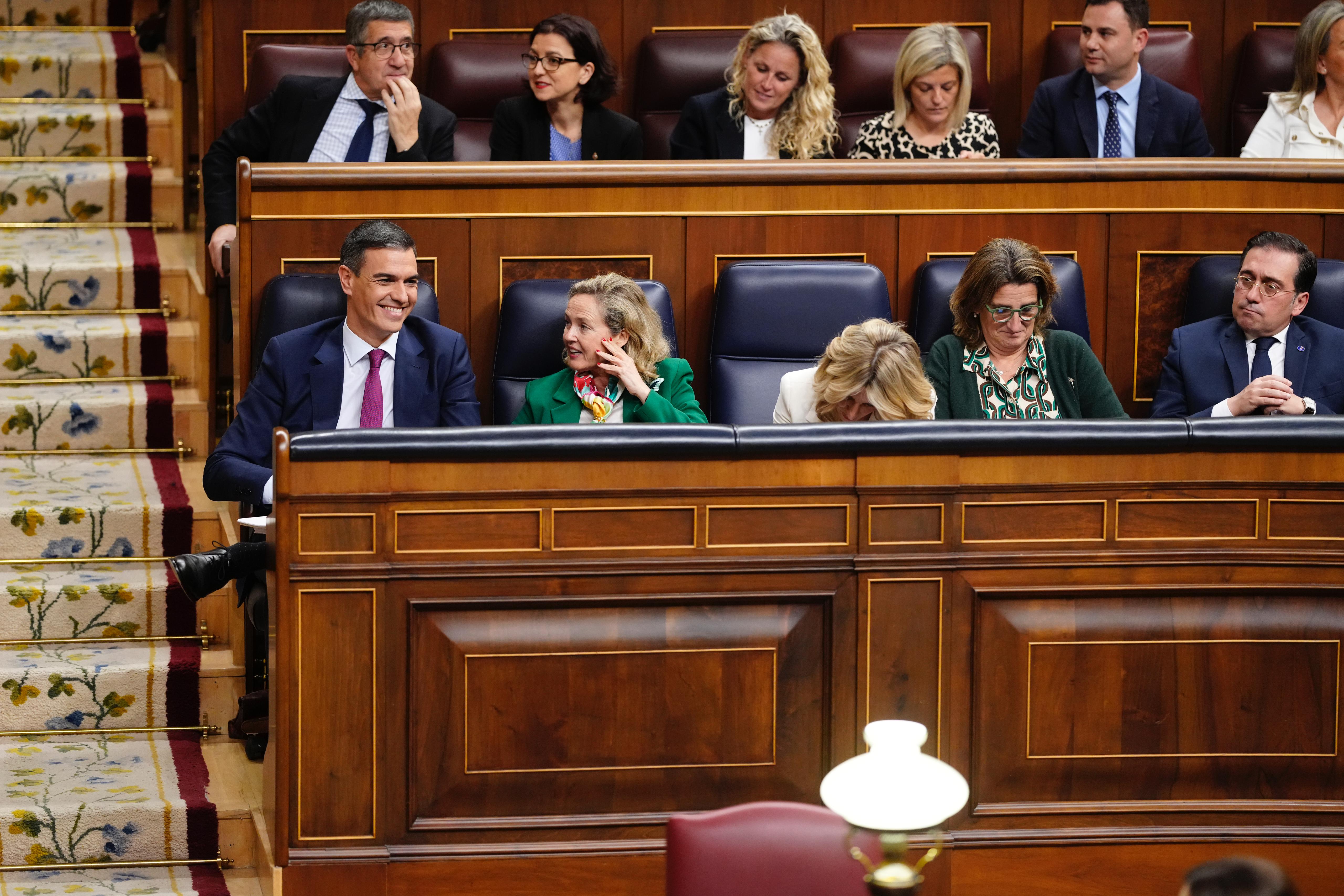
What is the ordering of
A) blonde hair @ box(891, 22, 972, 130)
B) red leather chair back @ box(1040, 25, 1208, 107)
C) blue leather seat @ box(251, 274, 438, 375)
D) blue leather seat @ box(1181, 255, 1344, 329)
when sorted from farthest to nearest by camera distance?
red leather chair back @ box(1040, 25, 1208, 107) < blonde hair @ box(891, 22, 972, 130) < blue leather seat @ box(1181, 255, 1344, 329) < blue leather seat @ box(251, 274, 438, 375)

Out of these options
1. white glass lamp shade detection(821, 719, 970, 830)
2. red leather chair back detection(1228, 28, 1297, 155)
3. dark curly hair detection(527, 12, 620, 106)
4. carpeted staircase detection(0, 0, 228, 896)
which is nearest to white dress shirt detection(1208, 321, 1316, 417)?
red leather chair back detection(1228, 28, 1297, 155)

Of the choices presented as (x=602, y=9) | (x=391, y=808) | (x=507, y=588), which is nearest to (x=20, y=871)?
(x=391, y=808)

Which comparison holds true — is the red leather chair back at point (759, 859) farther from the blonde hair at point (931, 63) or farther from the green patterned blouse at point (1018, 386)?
the blonde hair at point (931, 63)

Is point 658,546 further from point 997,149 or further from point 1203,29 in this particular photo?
point 1203,29

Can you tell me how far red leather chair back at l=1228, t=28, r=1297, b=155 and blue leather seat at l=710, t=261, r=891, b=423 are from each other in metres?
1.61

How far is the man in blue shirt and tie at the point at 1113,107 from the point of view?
11.9 ft

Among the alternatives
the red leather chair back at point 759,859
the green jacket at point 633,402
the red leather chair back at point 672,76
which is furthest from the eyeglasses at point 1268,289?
the red leather chair back at point 759,859

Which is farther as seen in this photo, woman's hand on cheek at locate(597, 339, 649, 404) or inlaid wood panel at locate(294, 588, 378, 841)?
woman's hand on cheek at locate(597, 339, 649, 404)

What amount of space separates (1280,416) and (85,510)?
2.10 metres

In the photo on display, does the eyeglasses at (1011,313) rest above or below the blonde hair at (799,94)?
below

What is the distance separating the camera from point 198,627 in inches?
119

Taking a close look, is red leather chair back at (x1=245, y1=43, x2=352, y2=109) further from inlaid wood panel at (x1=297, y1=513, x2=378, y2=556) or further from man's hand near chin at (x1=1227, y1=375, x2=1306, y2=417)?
man's hand near chin at (x1=1227, y1=375, x2=1306, y2=417)

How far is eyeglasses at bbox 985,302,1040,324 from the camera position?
286 cm

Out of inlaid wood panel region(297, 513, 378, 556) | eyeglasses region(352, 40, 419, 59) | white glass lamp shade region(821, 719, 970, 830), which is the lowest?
white glass lamp shade region(821, 719, 970, 830)
